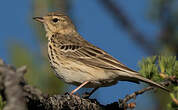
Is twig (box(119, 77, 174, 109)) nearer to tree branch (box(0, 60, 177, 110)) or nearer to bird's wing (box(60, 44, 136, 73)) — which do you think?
tree branch (box(0, 60, 177, 110))

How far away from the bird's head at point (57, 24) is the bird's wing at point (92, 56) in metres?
0.78

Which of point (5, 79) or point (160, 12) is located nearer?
point (5, 79)

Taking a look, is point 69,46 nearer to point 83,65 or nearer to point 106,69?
point 83,65

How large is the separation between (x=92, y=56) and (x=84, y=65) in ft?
1.01

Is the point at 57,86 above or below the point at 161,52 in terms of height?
below

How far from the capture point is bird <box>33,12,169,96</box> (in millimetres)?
4375

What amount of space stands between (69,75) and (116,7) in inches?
47.8

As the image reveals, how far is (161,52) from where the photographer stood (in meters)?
3.80

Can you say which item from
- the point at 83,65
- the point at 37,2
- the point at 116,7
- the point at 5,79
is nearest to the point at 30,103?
the point at 5,79

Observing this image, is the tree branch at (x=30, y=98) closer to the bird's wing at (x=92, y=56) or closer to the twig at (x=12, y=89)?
the twig at (x=12, y=89)

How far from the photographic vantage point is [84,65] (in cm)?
473

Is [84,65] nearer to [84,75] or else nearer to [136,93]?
[84,75]

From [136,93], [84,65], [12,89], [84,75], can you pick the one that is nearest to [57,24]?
[84,65]

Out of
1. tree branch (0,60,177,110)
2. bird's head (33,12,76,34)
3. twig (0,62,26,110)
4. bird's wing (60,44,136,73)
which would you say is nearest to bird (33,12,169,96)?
bird's wing (60,44,136,73)
